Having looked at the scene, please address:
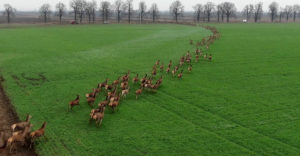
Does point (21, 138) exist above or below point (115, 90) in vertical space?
below

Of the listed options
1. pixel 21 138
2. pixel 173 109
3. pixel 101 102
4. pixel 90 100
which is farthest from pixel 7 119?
pixel 173 109

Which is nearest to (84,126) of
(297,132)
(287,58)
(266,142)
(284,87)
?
(266,142)

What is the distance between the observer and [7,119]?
14.3 m

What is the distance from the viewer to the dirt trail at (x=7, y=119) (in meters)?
11.1

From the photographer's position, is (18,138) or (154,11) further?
(154,11)

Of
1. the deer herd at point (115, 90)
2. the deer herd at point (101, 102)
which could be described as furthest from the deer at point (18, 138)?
the deer herd at point (115, 90)

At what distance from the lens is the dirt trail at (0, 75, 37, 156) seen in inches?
438

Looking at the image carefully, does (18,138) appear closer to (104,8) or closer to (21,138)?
(21,138)

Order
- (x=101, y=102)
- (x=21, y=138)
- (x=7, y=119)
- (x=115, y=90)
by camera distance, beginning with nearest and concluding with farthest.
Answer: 1. (x=21, y=138)
2. (x=7, y=119)
3. (x=101, y=102)
4. (x=115, y=90)

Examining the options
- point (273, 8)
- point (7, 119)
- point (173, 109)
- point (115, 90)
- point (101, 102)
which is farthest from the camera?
point (273, 8)

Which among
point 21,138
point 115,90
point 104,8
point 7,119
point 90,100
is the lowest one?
point 7,119

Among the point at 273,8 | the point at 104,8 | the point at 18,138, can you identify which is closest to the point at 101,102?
Result: the point at 18,138

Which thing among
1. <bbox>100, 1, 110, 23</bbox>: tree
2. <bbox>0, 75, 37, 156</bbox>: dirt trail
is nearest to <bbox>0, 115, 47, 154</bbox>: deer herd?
<bbox>0, 75, 37, 156</bbox>: dirt trail

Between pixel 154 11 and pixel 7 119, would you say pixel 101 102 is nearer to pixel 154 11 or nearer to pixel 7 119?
pixel 7 119
